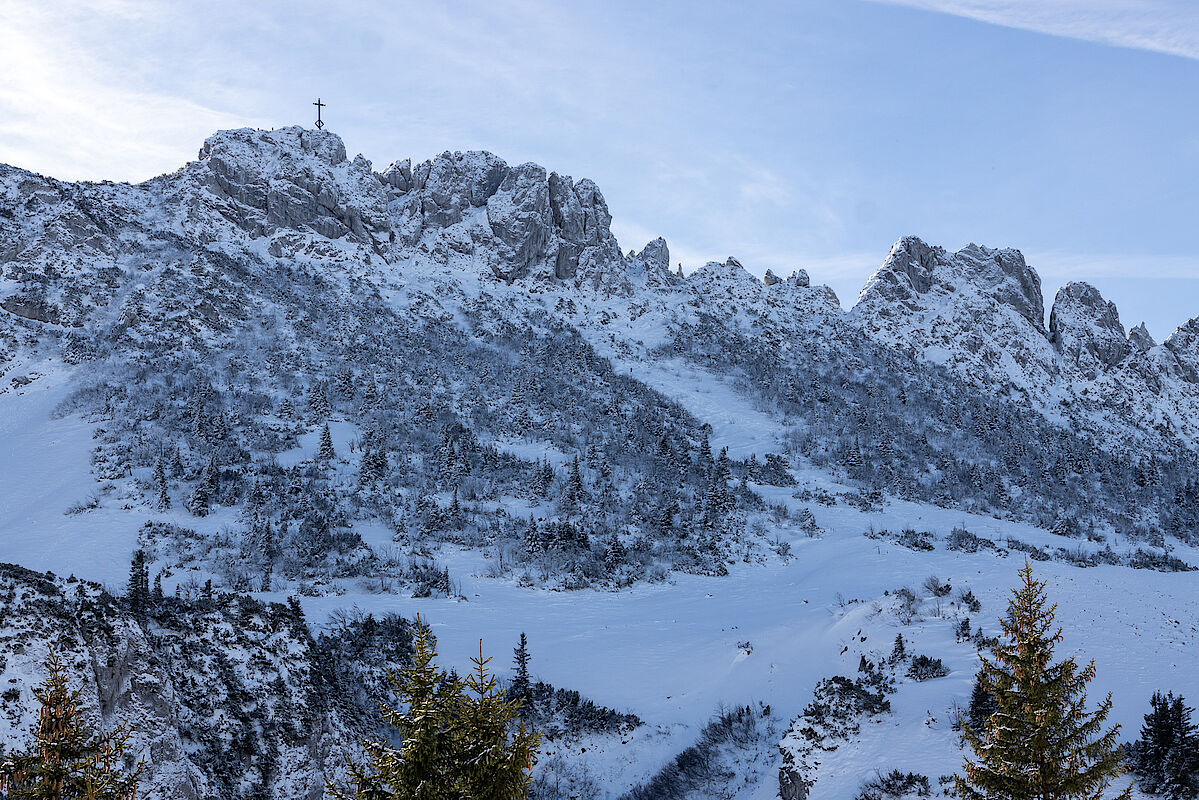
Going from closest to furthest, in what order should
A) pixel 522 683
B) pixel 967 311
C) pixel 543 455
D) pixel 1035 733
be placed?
pixel 1035 733
pixel 522 683
pixel 543 455
pixel 967 311

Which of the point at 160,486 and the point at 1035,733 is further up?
the point at 1035,733

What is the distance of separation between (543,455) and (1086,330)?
9175 centimetres

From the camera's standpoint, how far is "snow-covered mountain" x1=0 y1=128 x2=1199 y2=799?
19062 millimetres

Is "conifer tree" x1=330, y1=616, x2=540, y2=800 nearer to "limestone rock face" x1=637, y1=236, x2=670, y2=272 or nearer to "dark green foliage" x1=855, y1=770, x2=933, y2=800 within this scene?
"dark green foliage" x1=855, y1=770, x2=933, y2=800

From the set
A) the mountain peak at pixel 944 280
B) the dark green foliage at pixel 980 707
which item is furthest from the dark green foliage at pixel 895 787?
the mountain peak at pixel 944 280

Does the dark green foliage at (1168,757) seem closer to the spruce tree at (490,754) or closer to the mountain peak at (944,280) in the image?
the spruce tree at (490,754)

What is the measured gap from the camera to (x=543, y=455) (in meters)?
47.7

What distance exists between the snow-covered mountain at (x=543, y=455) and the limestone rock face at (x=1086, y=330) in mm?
520

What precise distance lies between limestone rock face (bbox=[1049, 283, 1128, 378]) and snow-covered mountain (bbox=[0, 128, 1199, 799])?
0.52 metres

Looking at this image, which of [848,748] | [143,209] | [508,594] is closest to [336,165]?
[143,209]

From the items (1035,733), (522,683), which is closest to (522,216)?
(522,683)

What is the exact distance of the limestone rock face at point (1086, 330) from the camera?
94.5 m

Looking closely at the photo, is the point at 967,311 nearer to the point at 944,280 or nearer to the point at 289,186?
the point at 944,280

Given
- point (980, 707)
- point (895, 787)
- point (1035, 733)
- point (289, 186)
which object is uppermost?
point (289, 186)
